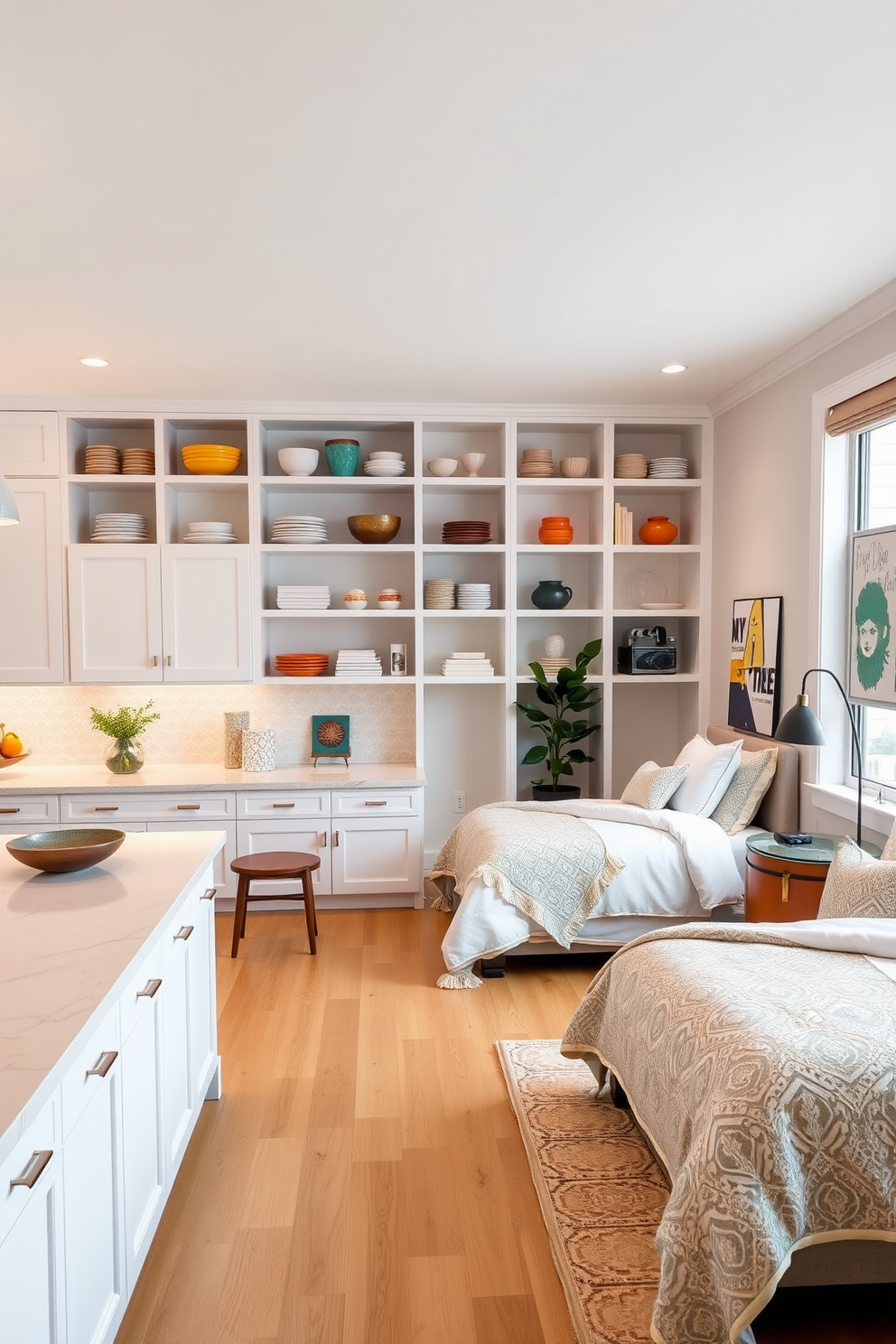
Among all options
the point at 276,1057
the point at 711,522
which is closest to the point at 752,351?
the point at 711,522

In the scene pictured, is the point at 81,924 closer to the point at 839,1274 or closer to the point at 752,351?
the point at 839,1274

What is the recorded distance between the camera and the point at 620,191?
2.58m

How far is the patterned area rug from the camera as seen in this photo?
6.60 feet

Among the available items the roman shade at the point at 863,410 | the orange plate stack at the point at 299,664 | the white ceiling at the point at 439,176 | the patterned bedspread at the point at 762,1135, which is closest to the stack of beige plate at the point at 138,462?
the white ceiling at the point at 439,176

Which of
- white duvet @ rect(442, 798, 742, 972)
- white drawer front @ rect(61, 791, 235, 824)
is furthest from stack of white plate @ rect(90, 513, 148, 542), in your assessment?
white duvet @ rect(442, 798, 742, 972)

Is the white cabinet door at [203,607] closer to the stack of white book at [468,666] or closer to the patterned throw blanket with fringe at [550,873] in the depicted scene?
the stack of white book at [468,666]

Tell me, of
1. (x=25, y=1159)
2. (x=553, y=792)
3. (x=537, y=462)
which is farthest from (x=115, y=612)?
(x=25, y=1159)

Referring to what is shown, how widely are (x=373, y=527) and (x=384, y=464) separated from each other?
13.7 inches

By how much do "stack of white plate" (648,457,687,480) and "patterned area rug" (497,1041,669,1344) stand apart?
3.24 metres

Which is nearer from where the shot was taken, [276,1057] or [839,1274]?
[839,1274]

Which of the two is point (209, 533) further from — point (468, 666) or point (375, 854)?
point (375, 854)

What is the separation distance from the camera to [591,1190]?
2430mm

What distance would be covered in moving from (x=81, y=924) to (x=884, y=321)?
10.9 ft

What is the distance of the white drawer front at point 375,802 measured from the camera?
487 cm
